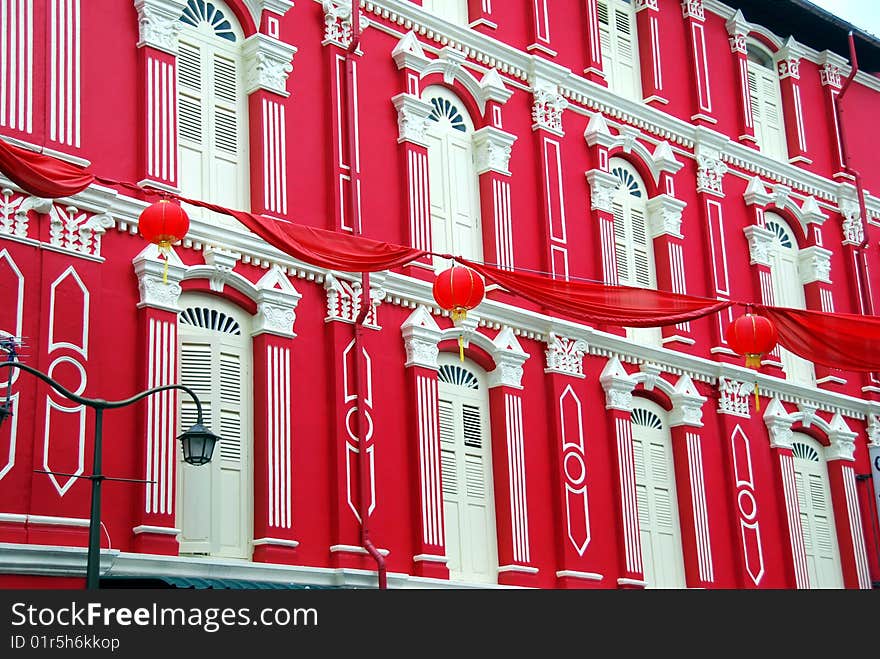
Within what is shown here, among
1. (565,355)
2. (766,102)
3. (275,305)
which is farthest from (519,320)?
(766,102)

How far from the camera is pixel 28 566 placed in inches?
516

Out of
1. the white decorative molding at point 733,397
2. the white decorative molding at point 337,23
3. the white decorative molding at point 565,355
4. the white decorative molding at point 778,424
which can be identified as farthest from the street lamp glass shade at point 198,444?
the white decorative molding at point 778,424

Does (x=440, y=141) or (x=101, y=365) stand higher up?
(x=440, y=141)

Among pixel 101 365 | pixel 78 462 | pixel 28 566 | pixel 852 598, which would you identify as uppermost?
pixel 101 365

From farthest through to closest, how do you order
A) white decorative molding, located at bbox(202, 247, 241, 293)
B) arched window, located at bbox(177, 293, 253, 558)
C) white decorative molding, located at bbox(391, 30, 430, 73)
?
white decorative molding, located at bbox(391, 30, 430, 73), white decorative molding, located at bbox(202, 247, 241, 293), arched window, located at bbox(177, 293, 253, 558)

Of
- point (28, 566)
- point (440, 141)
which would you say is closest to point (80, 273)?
point (28, 566)

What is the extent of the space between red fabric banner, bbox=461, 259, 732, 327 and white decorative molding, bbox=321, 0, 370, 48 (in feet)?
15.2

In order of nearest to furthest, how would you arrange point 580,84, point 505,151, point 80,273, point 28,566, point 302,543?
point 28,566 → point 80,273 → point 302,543 → point 505,151 → point 580,84

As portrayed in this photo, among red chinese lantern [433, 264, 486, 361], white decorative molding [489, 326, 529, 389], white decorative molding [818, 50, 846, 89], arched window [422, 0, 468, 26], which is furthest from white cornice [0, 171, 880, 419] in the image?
white decorative molding [818, 50, 846, 89]

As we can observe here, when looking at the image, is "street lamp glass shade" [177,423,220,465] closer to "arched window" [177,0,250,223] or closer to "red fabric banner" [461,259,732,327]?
"red fabric banner" [461,259,732,327]

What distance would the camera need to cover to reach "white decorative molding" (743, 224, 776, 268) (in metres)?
22.8

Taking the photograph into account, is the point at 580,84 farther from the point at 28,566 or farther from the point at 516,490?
the point at 28,566

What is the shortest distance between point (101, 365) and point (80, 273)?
96 cm

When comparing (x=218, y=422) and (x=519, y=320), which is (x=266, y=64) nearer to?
(x=218, y=422)
